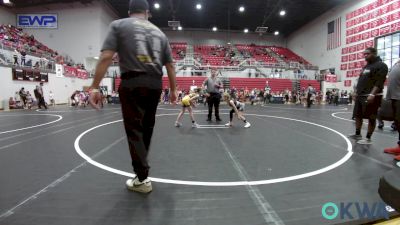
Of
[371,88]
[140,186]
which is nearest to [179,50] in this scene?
[371,88]

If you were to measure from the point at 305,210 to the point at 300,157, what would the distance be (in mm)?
1826

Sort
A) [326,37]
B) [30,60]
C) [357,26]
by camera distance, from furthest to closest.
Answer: [326,37] < [357,26] < [30,60]

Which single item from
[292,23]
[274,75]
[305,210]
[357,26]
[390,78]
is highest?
[292,23]

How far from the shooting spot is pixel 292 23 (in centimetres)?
3381

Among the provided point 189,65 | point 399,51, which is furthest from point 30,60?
point 399,51

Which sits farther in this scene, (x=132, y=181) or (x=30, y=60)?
(x=30, y=60)

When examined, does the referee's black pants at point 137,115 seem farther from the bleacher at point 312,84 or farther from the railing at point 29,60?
the bleacher at point 312,84

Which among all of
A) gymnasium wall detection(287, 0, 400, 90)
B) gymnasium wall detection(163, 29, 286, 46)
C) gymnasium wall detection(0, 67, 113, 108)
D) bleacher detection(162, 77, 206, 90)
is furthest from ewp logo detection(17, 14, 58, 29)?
gymnasium wall detection(287, 0, 400, 90)

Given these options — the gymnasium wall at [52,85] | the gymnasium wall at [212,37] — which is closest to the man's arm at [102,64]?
the gymnasium wall at [52,85]

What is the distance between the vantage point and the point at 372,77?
15.9ft

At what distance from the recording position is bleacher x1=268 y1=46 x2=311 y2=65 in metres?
34.1

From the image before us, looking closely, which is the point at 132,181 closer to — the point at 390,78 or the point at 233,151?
the point at 233,151

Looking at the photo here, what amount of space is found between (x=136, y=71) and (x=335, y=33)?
1146 inches

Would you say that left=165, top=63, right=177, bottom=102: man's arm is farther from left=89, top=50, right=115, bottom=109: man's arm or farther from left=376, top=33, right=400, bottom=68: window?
left=376, top=33, right=400, bottom=68: window
